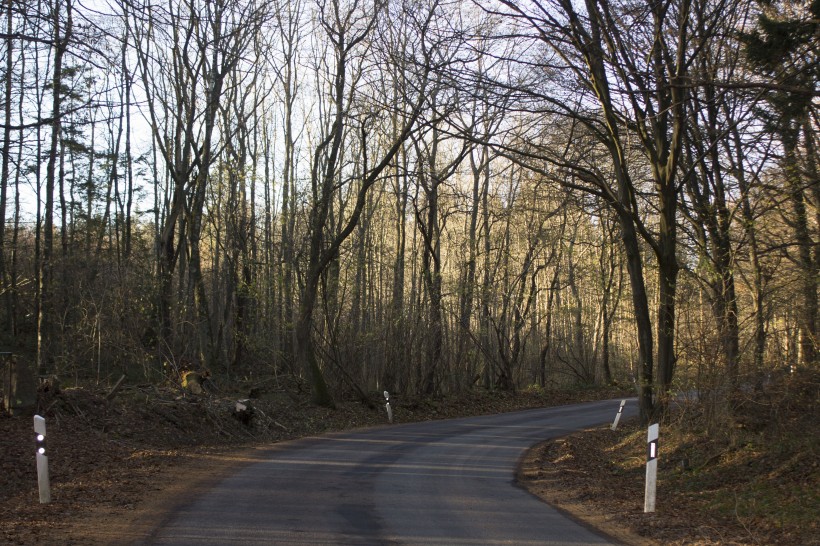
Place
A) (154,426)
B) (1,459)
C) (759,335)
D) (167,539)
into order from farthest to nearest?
1. (154,426)
2. (759,335)
3. (1,459)
4. (167,539)

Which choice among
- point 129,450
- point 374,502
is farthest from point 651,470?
point 129,450

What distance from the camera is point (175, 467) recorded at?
440 inches

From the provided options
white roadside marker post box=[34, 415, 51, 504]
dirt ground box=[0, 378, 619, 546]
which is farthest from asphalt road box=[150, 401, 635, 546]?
white roadside marker post box=[34, 415, 51, 504]

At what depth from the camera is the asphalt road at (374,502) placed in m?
6.72

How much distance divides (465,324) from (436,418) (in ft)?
19.5

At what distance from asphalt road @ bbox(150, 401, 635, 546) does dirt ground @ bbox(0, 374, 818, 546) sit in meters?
0.43

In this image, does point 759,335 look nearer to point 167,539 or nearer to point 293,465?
point 293,465

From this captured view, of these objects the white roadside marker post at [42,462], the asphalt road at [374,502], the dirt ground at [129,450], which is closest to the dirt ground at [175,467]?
the dirt ground at [129,450]

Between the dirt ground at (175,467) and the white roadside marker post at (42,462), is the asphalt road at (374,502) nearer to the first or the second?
the dirt ground at (175,467)

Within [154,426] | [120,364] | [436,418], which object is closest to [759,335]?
[154,426]

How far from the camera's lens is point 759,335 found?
11.3 meters

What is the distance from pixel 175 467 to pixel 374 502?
4.51 metres

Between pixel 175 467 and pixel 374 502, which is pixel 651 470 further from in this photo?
pixel 175 467

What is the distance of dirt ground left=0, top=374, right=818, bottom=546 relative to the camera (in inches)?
280
